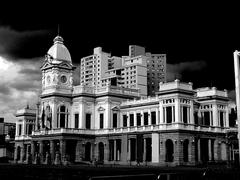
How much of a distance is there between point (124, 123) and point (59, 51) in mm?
18779

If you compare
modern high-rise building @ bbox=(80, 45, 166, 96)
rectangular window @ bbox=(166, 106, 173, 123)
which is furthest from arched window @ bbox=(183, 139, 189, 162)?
modern high-rise building @ bbox=(80, 45, 166, 96)

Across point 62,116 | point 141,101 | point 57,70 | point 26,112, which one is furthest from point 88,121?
point 26,112

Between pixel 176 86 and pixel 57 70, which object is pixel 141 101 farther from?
pixel 57 70

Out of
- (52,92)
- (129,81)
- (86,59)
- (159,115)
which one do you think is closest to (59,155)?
(52,92)

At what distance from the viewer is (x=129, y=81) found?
142m

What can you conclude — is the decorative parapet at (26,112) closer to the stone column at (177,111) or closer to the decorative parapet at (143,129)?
the decorative parapet at (143,129)

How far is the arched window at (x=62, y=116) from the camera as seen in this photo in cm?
7606

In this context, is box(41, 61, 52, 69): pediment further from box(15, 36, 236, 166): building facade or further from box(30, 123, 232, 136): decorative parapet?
box(30, 123, 232, 136): decorative parapet

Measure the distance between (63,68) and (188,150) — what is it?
29954mm

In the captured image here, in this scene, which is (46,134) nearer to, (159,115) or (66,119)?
(66,119)

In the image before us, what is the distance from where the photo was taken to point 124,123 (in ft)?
249

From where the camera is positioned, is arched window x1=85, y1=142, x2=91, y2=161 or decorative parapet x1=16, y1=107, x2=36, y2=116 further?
decorative parapet x1=16, y1=107, x2=36, y2=116

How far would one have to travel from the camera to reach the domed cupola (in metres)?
79.4

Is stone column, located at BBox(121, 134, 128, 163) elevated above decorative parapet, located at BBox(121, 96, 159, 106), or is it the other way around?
decorative parapet, located at BBox(121, 96, 159, 106)
